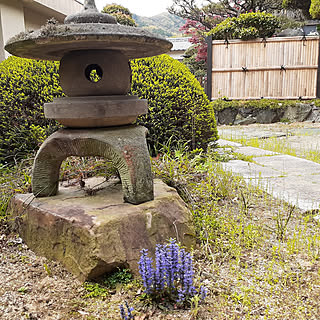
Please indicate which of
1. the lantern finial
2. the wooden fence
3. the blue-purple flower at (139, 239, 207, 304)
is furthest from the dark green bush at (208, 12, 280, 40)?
the blue-purple flower at (139, 239, 207, 304)

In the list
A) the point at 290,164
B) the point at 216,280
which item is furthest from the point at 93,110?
the point at 290,164

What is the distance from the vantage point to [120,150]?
7.22 feet

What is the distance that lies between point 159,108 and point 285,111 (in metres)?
7.53

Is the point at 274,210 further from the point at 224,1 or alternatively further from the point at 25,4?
the point at 224,1

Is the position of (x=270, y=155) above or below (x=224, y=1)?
below

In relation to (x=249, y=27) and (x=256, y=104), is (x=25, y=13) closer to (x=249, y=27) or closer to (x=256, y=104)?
(x=249, y=27)

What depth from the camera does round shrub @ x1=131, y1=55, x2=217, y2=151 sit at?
13.3 ft

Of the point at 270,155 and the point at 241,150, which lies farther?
the point at 241,150

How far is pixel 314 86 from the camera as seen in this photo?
10523mm

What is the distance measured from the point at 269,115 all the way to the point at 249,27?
3.03 metres

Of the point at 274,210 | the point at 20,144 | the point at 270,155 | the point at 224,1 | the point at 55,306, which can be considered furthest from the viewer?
the point at 224,1

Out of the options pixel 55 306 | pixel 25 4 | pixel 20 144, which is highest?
pixel 25 4

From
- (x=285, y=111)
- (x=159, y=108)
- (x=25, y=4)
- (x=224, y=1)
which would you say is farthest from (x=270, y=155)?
(x=224, y=1)

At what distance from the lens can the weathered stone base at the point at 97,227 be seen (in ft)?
6.29
